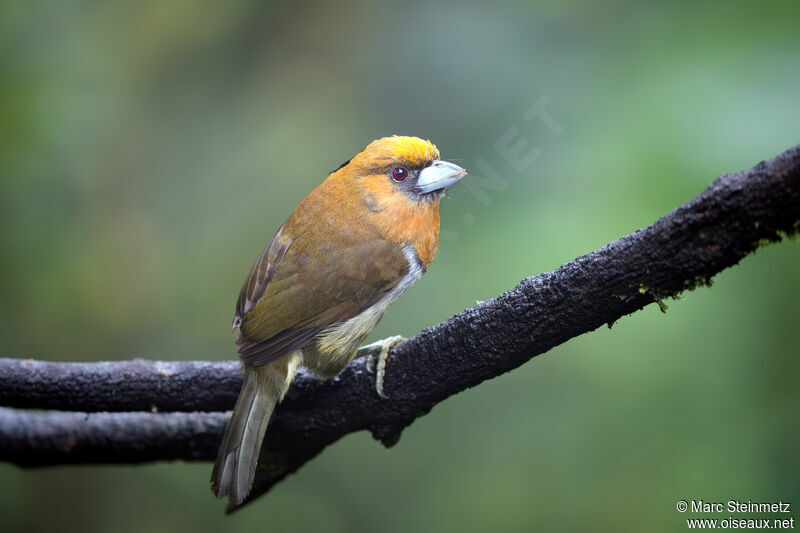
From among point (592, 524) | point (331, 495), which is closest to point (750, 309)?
point (592, 524)

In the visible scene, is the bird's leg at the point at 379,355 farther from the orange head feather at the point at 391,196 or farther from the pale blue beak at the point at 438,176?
the pale blue beak at the point at 438,176

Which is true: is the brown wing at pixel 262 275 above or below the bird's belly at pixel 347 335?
above

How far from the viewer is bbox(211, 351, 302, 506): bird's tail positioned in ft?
6.64

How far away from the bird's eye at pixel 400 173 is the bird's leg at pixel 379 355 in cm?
55

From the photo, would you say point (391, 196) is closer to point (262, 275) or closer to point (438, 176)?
point (438, 176)

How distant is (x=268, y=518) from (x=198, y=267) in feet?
4.86

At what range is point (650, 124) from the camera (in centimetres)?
303

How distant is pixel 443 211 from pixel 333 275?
0.69 m

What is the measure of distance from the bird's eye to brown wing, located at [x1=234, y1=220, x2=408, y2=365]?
0.70 feet

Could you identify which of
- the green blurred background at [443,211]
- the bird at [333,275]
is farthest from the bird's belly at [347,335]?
the green blurred background at [443,211]

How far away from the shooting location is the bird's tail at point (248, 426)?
203 cm

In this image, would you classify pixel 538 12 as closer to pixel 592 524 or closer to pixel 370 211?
pixel 370 211

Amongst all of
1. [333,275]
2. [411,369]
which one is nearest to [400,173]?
[333,275]

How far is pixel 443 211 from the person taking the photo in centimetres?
262
